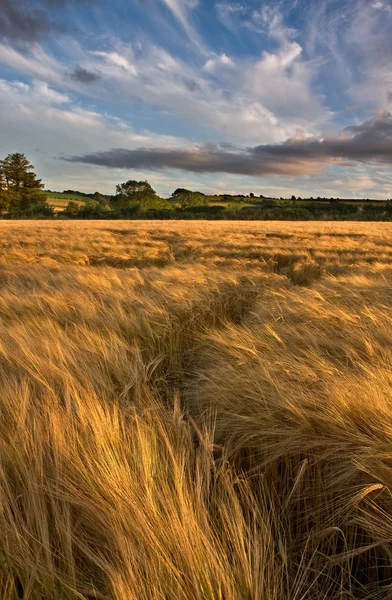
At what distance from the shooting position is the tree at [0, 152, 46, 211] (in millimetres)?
58938

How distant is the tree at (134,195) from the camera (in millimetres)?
65500

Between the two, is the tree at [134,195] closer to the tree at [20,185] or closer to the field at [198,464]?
the tree at [20,185]

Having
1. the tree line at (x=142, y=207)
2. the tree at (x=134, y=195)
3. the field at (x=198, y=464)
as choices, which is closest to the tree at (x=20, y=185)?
the tree line at (x=142, y=207)

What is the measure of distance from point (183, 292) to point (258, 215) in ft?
145

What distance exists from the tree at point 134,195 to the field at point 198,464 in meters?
65.6

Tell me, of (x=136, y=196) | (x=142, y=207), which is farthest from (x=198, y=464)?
(x=136, y=196)

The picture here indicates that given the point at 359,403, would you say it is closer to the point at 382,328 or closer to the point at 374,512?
the point at 374,512

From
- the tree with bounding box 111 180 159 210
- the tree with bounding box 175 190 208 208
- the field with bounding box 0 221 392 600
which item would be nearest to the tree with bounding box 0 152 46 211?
the tree with bounding box 111 180 159 210

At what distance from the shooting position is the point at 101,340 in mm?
2184

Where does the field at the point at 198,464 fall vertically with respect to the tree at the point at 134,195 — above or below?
below

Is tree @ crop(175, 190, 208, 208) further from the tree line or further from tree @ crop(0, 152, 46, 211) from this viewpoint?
tree @ crop(0, 152, 46, 211)

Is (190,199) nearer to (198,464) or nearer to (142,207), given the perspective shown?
(142,207)

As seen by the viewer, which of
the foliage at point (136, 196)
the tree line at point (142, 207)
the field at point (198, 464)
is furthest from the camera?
the foliage at point (136, 196)

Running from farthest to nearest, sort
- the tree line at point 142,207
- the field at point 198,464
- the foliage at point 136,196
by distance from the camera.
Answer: the foliage at point 136,196 < the tree line at point 142,207 < the field at point 198,464
